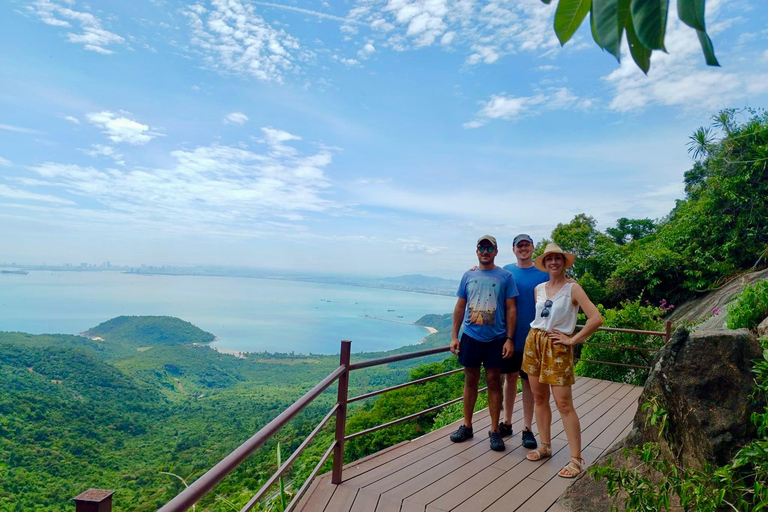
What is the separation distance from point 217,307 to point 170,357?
106028mm

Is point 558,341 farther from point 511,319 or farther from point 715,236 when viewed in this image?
point 715,236

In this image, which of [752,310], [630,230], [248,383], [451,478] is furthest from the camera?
[248,383]

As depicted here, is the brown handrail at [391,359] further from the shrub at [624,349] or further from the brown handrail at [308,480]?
the shrub at [624,349]

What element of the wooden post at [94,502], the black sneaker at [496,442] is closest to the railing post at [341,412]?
the black sneaker at [496,442]

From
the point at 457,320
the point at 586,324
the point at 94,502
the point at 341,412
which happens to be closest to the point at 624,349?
the point at 457,320

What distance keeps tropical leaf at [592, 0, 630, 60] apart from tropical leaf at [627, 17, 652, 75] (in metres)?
0.03

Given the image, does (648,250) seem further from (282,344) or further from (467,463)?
(282,344)

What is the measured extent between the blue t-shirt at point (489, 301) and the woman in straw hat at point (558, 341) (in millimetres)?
208

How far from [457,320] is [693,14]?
298 cm

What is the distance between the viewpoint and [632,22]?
58cm

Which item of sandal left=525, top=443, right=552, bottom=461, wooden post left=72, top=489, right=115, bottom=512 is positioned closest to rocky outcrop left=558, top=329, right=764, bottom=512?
sandal left=525, top=443, right=552, bottom=461

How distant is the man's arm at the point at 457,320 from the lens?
3324 mm

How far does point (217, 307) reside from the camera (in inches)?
5851

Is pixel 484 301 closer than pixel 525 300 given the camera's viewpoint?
Yes
